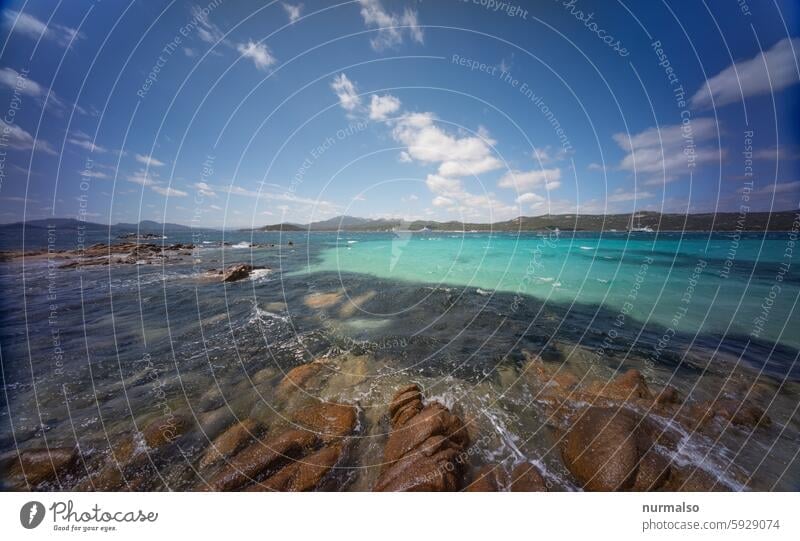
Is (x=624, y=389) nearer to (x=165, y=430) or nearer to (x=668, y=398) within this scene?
(x=668, y=398)

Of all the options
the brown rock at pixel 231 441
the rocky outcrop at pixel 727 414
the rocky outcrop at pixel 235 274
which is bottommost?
the brown rock at pixel 231 441

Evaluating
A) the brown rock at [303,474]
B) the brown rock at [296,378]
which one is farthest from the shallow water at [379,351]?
the brown rock at [303,474]

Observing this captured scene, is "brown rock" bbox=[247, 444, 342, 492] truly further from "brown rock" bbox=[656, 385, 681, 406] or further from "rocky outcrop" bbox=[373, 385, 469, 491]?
"brown rock" bbox=[656, 385, 681, 406]


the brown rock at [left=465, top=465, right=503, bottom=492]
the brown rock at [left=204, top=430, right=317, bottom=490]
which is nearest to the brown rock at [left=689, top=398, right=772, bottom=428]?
the brown rock at [left=465, top=465, right=503, bottom=492]

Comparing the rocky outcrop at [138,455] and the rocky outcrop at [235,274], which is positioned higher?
the rocky outcrop at [235,274]

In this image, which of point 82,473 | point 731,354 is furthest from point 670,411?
point 82,473

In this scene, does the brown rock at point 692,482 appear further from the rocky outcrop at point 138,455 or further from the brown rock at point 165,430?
the brown rock at point 165,430
